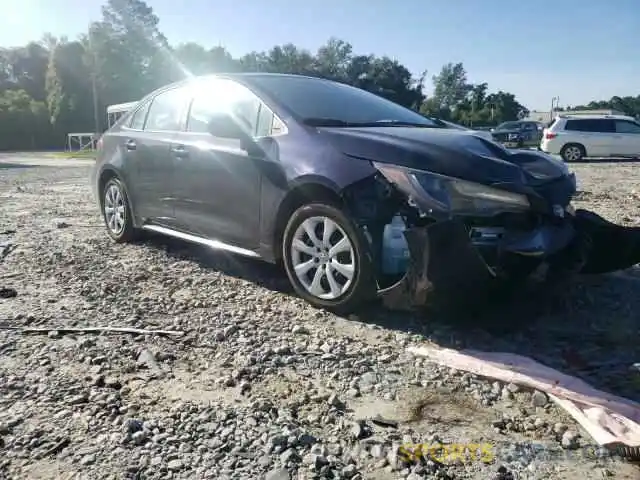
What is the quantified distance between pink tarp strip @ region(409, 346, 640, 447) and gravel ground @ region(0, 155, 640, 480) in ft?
0.21

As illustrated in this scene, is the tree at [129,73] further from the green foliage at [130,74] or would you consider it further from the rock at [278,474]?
the rock at [278,474]

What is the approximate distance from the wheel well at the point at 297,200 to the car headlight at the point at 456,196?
534mm

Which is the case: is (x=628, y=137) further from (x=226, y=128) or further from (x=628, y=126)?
(x=226, y=128)

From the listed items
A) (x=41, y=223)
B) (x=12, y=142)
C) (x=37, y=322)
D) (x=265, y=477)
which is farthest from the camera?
(x=12, y=142)

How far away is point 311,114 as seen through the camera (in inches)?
166

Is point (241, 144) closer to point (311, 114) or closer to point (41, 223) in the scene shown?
point (311, 114)

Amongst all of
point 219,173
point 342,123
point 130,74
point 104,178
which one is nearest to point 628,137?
point 104,178

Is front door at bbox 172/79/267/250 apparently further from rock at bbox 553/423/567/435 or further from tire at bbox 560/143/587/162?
tire at bbox 560/143/587/162

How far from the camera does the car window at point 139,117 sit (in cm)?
568

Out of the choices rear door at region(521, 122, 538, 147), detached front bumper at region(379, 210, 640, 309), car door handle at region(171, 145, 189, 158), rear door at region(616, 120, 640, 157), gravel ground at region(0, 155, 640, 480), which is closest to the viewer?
gravel ground at region(0, 155, 640, 480)

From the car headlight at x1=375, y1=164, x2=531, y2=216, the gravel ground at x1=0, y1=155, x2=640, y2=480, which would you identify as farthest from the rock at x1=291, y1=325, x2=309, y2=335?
the car headlight at x1=375, y1=164, x2=531, y2=216

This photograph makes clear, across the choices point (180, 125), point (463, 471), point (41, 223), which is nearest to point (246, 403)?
point (463, 471)

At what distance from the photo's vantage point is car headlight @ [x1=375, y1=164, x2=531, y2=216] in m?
3.34

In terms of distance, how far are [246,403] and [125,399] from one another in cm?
55
